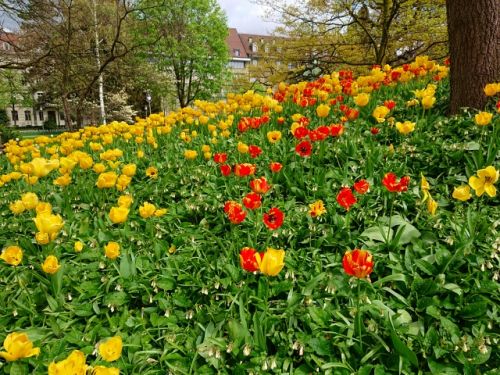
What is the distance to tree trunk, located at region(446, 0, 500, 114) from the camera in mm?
3111

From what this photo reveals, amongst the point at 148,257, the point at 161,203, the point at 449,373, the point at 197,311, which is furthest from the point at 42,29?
the point at 449,373

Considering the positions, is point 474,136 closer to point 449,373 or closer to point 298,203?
point 298,203

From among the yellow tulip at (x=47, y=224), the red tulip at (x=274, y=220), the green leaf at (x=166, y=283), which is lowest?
the green leaf at (x=166, y=283)

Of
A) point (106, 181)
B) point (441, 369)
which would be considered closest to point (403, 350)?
point (441, 369)

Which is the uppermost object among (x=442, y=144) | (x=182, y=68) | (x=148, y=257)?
(x=182, y=68)

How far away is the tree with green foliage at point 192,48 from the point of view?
25.3 metres

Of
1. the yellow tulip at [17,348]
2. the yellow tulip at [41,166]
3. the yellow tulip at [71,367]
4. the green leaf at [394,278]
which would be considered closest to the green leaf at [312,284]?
the green leaf at [394,278]

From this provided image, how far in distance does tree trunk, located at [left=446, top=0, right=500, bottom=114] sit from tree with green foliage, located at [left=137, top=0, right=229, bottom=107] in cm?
2342

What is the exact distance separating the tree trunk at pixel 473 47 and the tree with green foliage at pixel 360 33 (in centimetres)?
627

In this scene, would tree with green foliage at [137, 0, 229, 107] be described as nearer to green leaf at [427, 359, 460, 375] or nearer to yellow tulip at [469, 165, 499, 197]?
yellow tulip at [469, 165, 499, 197]

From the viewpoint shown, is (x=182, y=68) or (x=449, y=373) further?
(x=182, y=68)

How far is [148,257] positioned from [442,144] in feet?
7.88

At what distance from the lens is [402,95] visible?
453 centimetres

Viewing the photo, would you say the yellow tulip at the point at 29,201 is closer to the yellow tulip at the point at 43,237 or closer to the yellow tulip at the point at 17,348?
the yellow tulip at the point at 43,237
